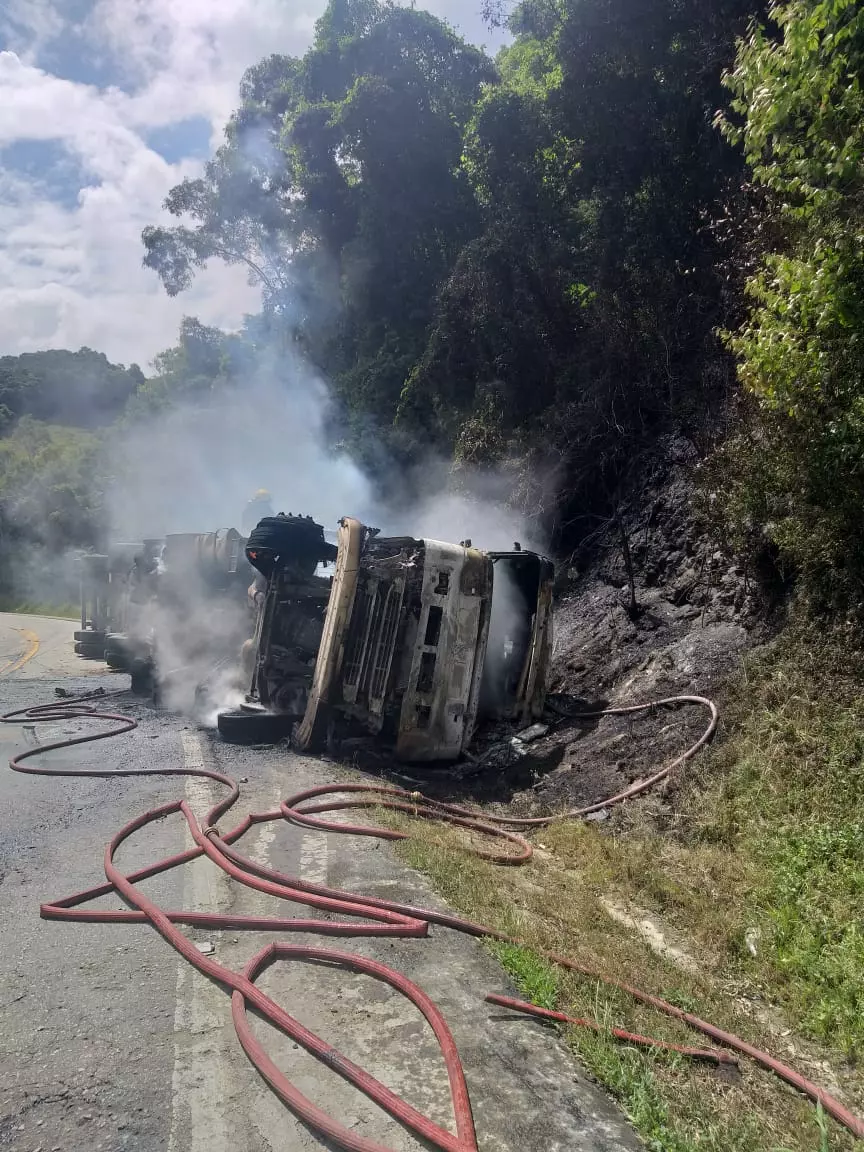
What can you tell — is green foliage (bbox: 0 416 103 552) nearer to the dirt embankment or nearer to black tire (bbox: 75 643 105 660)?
black tire (bbox: 75 643 105 660)

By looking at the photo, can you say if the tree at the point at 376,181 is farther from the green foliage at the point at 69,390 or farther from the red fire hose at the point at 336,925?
the green foliage at the point at 69,390

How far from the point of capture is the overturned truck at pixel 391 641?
25.0ft

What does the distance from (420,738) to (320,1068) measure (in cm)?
474

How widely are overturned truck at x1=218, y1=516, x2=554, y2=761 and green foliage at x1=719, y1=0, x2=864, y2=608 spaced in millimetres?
2825

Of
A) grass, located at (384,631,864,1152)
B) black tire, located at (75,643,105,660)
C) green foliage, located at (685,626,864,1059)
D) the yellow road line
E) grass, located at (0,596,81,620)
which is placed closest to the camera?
grass, located at (384,631,864,1152)

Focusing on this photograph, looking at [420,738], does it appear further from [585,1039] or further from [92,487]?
[92,487]

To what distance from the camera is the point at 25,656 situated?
1947cm

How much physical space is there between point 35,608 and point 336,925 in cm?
4407

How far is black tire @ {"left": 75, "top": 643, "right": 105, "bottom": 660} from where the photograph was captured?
62.4ft

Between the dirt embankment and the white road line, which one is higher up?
the dirt embankment

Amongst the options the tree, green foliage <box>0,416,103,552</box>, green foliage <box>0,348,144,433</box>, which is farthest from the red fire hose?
green foliage <box>0,348,144,433</box>

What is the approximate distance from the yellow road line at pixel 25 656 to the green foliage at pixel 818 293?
14389 millimetres

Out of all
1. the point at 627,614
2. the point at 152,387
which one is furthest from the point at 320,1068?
the point at 152,387

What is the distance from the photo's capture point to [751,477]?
740 cm
